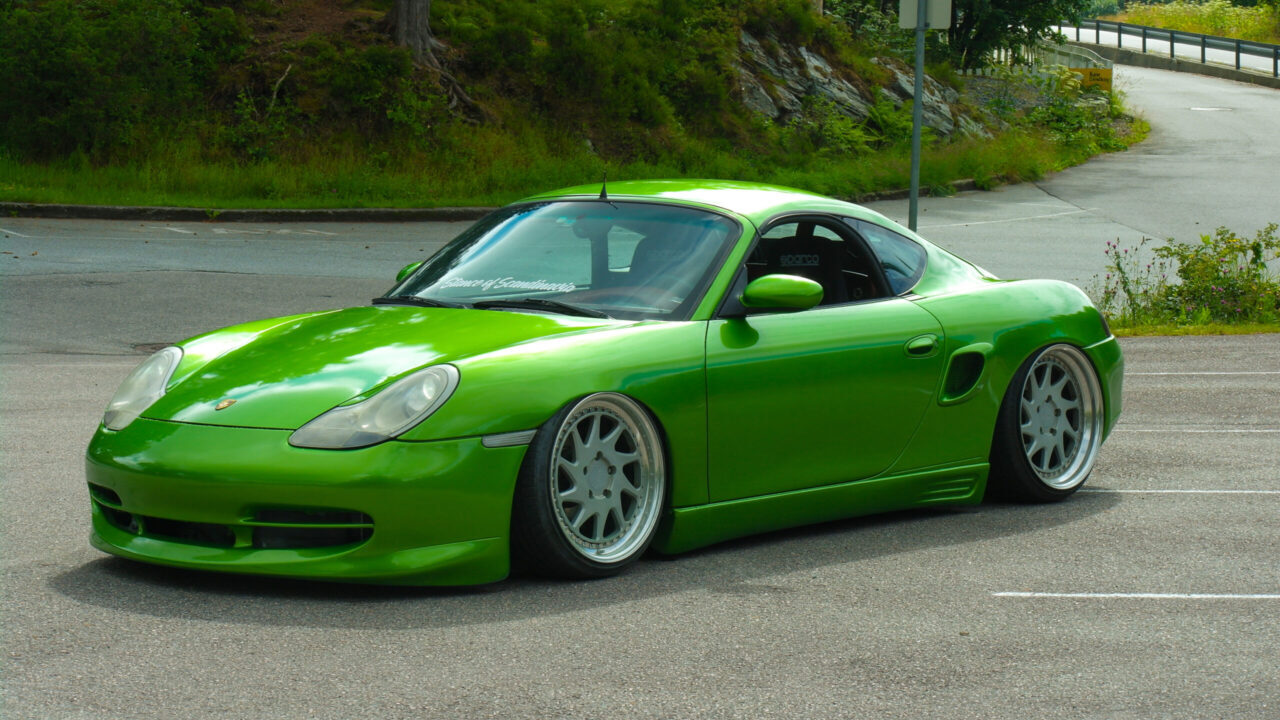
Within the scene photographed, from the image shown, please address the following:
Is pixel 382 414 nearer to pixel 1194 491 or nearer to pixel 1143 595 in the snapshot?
pixel 1143 595

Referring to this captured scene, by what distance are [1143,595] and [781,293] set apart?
1.62 metres

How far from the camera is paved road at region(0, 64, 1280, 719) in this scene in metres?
4.01

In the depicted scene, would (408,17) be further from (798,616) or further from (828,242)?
(798,616)

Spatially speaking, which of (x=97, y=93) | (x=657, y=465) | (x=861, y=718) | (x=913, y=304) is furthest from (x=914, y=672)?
(x=97, y=93)

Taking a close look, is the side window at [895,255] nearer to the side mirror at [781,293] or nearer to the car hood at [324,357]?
the side mirror at [781,293]

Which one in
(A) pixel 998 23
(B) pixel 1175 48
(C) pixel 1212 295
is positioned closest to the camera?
(C) pixel 1212 295

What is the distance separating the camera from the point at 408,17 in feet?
82.4

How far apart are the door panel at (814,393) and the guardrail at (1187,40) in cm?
4420

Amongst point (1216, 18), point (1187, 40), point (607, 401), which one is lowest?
point (607, 401)

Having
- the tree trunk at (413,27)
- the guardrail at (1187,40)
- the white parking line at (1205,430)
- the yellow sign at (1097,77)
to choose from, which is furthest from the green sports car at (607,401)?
the guardrail at (1187,40)

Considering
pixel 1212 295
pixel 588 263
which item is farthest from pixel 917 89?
pixel 588 263

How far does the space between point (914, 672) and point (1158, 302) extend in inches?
417

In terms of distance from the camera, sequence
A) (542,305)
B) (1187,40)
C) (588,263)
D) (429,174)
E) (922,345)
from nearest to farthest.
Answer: (542,305)
(588,263)
(922,345)
(429,174)
(1187,40)

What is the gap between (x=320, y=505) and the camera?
15.4 ft
